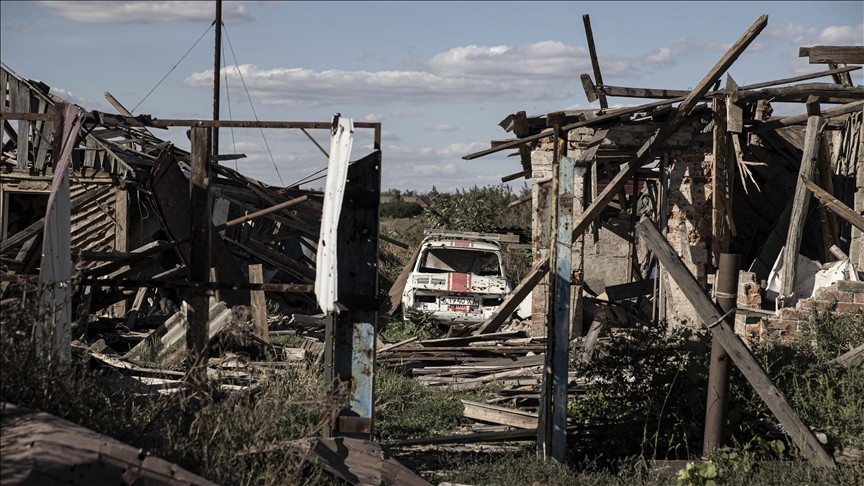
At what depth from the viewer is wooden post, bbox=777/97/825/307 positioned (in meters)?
10.5

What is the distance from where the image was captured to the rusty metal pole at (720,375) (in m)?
6.22

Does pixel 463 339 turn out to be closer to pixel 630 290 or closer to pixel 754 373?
pixel 630 290

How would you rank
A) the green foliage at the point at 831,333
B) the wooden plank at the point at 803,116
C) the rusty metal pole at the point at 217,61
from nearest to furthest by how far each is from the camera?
the green foliage at the point at 831,333
the wooden plank at the point at 803,116
the rusty metal pole at the point at 217,61

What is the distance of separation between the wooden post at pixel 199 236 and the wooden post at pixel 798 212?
7644mm

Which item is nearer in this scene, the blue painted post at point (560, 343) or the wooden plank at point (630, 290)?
the blue painted post at point (560, 343)

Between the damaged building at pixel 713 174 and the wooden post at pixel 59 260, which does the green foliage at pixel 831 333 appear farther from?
the wooden post at pixel 59 260

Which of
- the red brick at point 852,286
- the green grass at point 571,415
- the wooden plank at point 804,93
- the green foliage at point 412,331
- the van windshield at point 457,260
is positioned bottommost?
the green foliage at point 412,331

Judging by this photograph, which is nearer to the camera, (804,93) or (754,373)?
(754,373)

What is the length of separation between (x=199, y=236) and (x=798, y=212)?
312 inches

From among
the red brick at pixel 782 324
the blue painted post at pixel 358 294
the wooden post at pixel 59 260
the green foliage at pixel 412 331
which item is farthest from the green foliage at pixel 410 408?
the red brick at pixel 782 324

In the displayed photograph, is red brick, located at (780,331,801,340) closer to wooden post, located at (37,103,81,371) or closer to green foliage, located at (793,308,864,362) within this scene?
green foliage, located at (793,308,864,362)

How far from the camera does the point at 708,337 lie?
7117 mm

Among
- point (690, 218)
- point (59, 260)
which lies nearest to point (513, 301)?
point (690, 218)

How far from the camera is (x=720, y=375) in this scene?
6.25m
